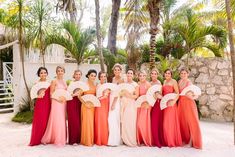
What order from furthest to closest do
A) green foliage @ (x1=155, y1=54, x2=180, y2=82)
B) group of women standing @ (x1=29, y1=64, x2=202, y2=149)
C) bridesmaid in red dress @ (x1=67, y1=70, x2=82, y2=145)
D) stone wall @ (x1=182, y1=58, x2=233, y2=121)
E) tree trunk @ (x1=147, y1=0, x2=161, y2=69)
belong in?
stone wall @ (x1=182, y1=58, x2=233, y2=121), green foliage @ (x1=155, y1=54, x2=180, y2=82), tree trunk @ (x1=147, y1=0, x2=161, y2=69), bridesmaid in red dress @ (x1=67, y1=70, x2=82, y2=145), group of women standing @ (x1=29, y1=64, x2=202, y2=149)

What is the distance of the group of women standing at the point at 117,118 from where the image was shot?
23.5 feet

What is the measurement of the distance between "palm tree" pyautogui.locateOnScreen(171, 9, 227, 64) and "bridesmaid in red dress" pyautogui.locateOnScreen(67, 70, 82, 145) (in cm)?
611

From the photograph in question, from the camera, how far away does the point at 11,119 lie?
11758mm

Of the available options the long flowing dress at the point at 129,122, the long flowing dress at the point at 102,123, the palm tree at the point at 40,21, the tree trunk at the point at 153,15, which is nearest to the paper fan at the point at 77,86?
the long flowing dress at the point at 102,123

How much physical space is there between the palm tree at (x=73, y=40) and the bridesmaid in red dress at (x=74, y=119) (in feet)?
16.6

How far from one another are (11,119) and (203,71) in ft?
22.8

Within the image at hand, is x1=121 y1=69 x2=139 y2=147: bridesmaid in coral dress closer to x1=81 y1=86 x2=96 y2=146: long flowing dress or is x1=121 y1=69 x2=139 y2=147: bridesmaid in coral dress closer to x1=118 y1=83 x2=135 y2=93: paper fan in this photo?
x1=118 y1=83 x2=135 y2=93: paper fan

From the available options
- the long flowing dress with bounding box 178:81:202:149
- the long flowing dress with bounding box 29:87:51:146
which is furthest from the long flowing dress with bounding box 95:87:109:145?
the long flowing dress with bounding box 178:81:202:149

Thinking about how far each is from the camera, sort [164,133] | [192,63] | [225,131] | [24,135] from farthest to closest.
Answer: [192,63] < [225,131] < [24,135] < [164,133]

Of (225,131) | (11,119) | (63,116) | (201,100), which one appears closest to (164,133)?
(63,116)

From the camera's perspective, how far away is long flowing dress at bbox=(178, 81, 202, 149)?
7.11 meters

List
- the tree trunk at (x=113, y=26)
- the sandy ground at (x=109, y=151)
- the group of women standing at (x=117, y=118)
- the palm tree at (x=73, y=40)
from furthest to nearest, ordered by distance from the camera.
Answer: the tree trunk at (x=113, y=26) < the palm tree at (x=73, y=40) < the group of women standing at (x=117, y=118) < the sandy ground at (x=109, y=151)

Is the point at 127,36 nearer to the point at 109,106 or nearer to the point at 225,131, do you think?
the point at 225,131

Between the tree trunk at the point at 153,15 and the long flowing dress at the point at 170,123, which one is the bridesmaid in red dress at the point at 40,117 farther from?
the tree trunk at the point at 153,15
